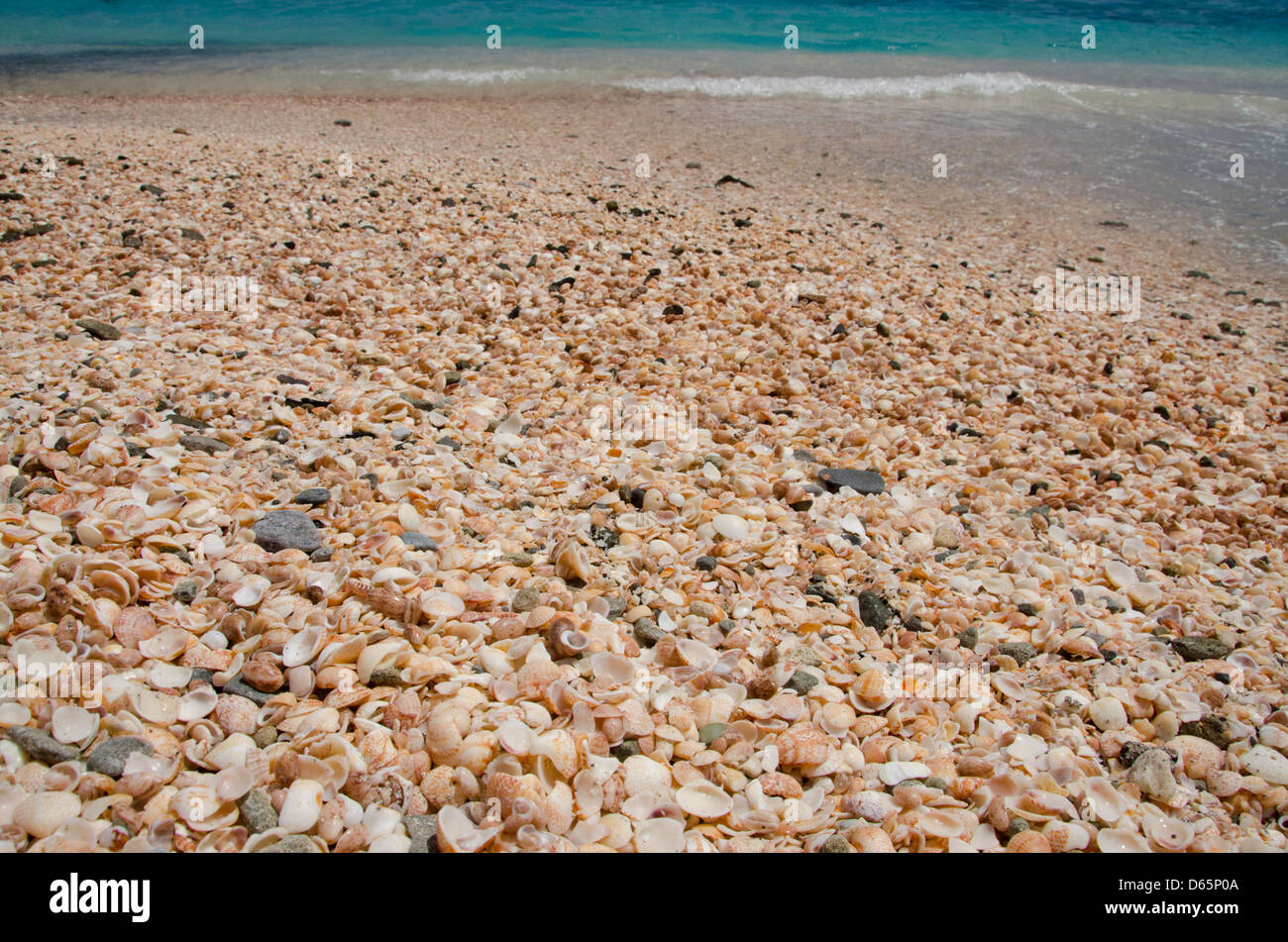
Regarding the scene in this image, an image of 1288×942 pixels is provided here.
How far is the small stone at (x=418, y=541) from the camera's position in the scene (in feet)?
10.2

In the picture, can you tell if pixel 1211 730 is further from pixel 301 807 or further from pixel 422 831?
pixel 301 807

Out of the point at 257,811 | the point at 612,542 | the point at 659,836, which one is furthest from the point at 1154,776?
the point at 257,811

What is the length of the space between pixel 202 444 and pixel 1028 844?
11.8 feet

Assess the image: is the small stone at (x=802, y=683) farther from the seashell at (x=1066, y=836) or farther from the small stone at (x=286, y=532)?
the small stone at (x=286, y=532)

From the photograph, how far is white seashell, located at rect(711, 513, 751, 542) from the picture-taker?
3441 mm

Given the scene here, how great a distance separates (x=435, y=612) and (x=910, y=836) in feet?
5.42

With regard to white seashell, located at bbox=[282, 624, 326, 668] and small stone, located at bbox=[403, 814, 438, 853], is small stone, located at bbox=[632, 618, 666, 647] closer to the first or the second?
small stone, located at bbox=[403, 814, 438, 853]

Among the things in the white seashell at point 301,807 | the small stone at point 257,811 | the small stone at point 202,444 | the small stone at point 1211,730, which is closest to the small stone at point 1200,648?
the small stone at point 1211,730

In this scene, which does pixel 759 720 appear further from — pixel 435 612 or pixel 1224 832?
pixel 1224 832

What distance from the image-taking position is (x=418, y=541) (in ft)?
10.3

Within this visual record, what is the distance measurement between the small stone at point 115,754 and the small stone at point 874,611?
95.6 inches

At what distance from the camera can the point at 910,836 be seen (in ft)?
7.14

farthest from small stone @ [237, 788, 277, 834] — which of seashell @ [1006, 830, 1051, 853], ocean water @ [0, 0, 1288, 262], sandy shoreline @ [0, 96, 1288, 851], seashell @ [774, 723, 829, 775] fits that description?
ocean water @ [0, 0, 1288, 262]
